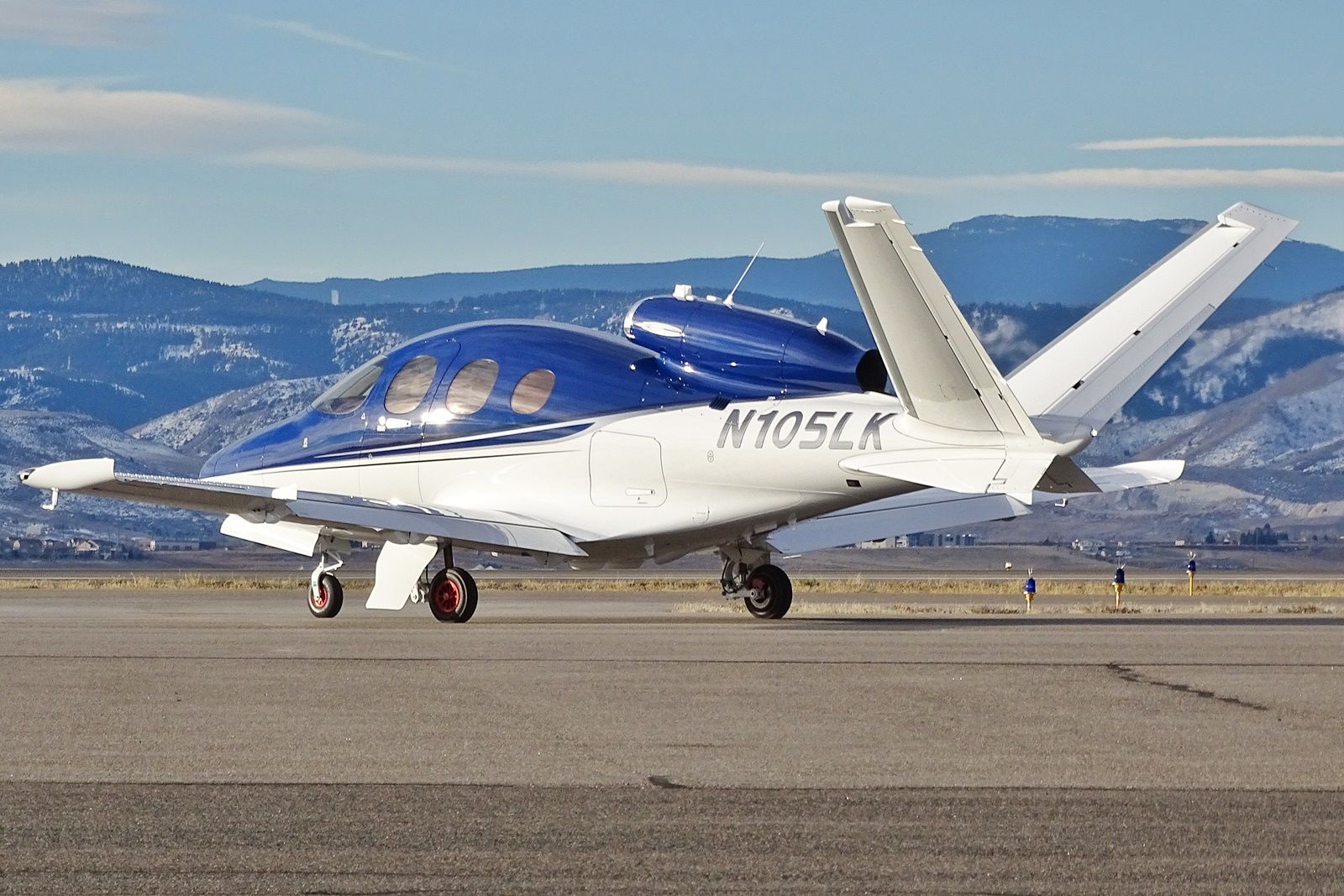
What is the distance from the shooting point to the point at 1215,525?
19925cm

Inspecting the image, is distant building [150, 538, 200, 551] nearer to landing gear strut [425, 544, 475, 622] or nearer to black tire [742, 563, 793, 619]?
black tire [742, 563, 793, 619]

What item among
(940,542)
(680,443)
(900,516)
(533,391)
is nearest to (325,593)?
(533,391)

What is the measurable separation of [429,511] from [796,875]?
19793 millimetres

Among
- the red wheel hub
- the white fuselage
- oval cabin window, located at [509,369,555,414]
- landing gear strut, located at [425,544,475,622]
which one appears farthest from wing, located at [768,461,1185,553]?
the red wheel hub

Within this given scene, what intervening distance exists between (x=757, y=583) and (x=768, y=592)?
0.21m

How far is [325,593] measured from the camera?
31.4 m

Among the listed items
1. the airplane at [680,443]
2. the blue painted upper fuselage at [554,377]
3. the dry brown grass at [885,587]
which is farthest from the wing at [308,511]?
the dry brown grass at [885,587]

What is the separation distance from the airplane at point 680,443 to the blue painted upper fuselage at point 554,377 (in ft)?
0.12

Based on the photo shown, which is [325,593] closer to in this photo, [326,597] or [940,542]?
[326,597]

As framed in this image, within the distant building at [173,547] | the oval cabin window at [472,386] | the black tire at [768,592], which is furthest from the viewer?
the distant building at [173,547]

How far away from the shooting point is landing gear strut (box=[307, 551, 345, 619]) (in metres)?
31.2

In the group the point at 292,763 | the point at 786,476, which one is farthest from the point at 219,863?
the point at 786,476

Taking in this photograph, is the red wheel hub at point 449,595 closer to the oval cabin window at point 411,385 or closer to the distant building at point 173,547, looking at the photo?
the oval cabin window at point 411,385

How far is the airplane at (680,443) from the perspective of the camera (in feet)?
82.6
